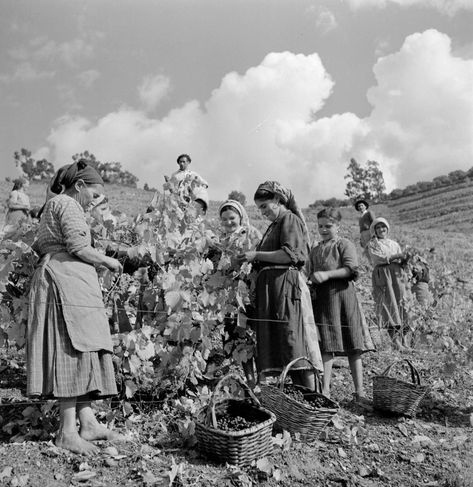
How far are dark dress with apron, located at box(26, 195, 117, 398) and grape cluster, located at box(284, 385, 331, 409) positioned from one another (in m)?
1.10

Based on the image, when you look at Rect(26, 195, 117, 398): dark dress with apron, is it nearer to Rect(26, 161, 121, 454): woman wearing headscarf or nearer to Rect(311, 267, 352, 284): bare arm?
Rect(26, 161, 121, 454): woman wearing headscarf

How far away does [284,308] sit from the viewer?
3.47 metres

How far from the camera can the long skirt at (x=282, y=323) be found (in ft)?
11.3

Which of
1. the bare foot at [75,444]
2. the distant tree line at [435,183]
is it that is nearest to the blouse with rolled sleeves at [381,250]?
the bare foot at [75,444]

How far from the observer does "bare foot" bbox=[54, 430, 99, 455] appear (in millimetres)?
2805

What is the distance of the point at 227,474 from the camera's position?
2754 millimetres

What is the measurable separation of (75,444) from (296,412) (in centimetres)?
120

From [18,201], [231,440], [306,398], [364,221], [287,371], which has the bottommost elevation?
[231,440]

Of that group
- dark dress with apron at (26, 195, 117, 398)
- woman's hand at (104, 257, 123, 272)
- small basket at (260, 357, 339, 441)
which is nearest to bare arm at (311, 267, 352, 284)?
small basket at (260, 357, 339, 441)

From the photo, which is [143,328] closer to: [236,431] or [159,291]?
[159,291]

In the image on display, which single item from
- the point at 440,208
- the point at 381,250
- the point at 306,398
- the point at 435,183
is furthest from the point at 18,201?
the point at 435,183

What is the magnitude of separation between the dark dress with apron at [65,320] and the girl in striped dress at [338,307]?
1677 millimetres

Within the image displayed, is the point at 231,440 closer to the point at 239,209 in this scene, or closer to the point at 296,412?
the point at 296,412

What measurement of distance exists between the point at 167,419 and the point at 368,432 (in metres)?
1.32
